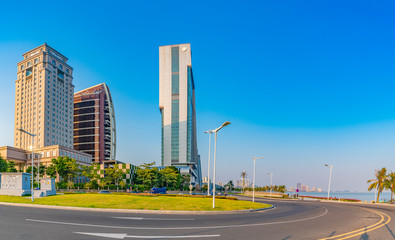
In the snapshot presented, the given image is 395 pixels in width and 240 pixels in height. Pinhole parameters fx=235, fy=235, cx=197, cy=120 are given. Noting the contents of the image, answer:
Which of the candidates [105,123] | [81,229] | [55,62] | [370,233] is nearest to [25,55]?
[55,62]

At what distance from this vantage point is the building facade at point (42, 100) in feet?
380

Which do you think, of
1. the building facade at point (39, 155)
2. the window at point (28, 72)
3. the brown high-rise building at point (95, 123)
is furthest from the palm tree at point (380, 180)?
the window at point (28, 72)

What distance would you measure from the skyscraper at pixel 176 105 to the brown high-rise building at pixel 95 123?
34.2m

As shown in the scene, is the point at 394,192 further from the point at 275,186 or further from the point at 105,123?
the point at 105,123

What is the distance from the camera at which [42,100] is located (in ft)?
385

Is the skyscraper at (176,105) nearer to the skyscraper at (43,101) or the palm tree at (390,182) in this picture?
the skyscraper at (43,101)

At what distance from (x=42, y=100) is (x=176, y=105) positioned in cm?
7662

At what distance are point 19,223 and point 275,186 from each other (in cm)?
13271

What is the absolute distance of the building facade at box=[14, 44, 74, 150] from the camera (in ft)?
380

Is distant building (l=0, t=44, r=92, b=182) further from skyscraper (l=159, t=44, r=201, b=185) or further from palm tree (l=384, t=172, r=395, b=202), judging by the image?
palm tree (l=384, t=172, r=395, b=202)

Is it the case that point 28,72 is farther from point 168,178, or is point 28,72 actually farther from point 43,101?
point 168,178

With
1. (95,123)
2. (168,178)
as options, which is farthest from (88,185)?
(95,123)

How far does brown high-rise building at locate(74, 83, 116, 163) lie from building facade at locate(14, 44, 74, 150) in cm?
936

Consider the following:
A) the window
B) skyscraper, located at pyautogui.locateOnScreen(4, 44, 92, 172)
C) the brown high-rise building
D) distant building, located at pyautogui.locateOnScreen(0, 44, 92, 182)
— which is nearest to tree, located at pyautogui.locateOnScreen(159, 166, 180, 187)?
distant building, located at pyautogui.locateOnScreen(0, 44, 92, 182)
